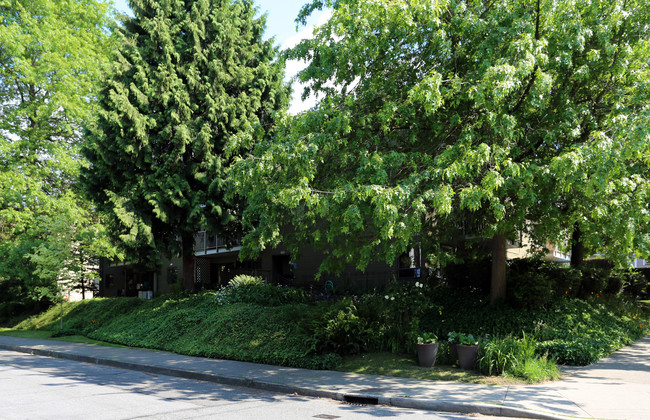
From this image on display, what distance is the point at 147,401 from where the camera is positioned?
8.30 metres

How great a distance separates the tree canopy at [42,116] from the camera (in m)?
23.0

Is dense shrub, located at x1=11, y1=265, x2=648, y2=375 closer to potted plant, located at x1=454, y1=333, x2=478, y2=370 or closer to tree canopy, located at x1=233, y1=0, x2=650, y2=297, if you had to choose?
potted plant, located at x1=454, y1=333, x2=478, y2=370

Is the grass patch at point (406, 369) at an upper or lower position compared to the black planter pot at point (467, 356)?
lower

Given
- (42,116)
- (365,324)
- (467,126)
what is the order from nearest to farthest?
(467,126) → (365,324) → (42,116)

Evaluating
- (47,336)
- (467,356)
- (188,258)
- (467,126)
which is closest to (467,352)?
(467,356)

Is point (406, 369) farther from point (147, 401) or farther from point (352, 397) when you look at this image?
point (147, 401)

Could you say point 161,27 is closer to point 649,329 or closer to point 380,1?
point 380,1

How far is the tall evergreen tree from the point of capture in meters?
18.3

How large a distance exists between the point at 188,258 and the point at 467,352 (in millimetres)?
13877

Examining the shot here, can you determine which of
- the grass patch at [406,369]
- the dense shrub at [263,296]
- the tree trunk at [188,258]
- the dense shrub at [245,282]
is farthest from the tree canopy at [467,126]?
the tree trunk at [188,258]

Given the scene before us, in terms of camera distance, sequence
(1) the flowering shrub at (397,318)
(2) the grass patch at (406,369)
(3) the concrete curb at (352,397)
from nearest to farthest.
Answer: (3) the concrete curb at (352,397) → (2) the grass patch at (406,369) → (1) the flowering shrub at (397,318)

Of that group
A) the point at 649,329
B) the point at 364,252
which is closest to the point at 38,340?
the point at 364,252

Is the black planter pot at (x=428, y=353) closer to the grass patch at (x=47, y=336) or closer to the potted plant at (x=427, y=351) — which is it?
the potted plant at (x=427, y=351)

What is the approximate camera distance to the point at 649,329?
53.6 feet
